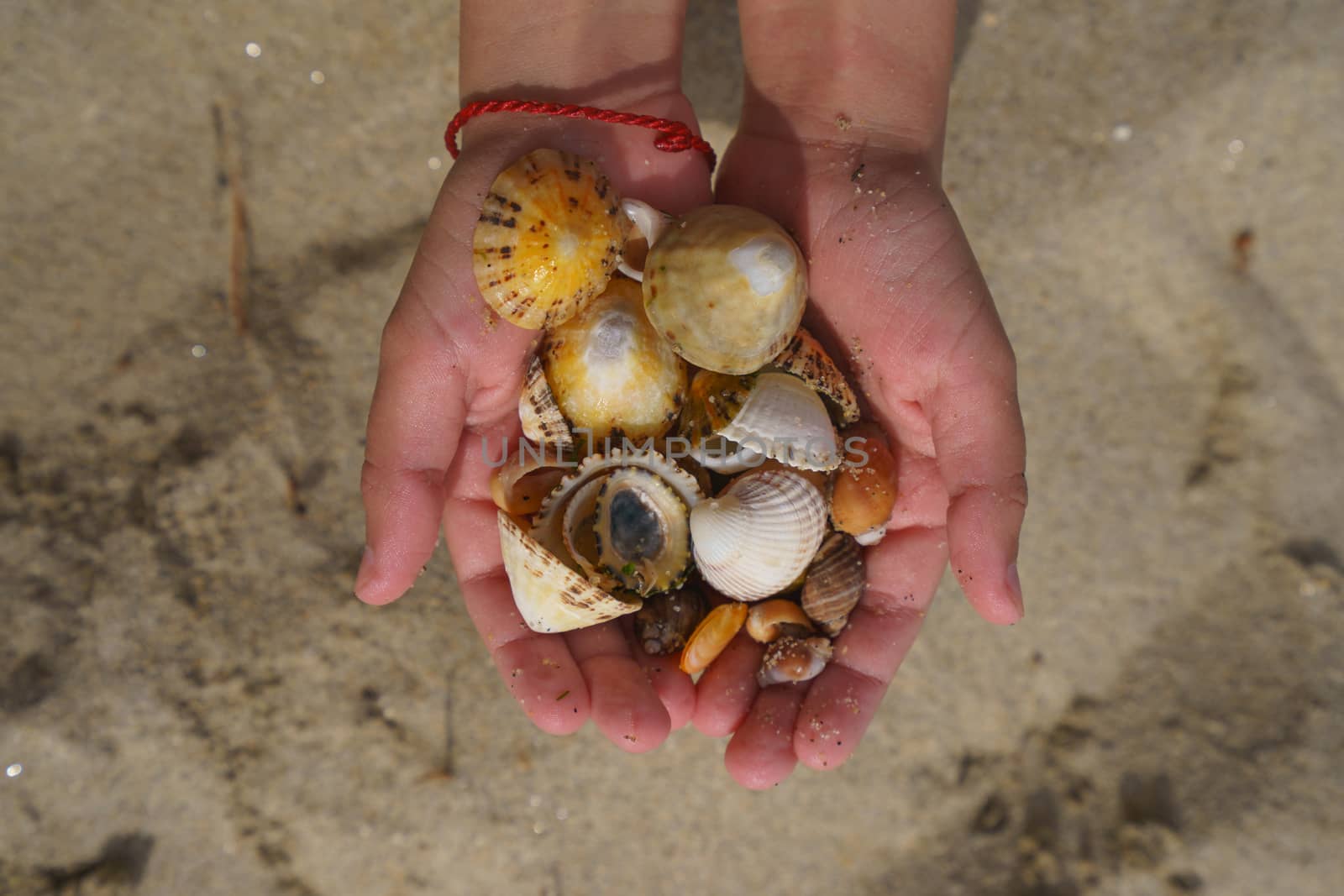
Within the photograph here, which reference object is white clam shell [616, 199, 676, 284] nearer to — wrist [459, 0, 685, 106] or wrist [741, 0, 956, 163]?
wrist [459, 0, 685, 106]

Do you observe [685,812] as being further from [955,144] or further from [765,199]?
[955,144]

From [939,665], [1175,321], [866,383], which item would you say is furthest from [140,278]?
[1175,321]

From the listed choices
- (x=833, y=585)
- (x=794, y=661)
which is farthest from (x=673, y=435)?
(x=794, y=661)

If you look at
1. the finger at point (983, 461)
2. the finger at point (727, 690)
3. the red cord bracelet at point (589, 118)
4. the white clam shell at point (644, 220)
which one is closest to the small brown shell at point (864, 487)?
the finger at point (983, 461)

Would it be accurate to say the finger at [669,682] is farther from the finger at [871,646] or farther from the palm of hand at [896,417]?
the finger at [871,646]

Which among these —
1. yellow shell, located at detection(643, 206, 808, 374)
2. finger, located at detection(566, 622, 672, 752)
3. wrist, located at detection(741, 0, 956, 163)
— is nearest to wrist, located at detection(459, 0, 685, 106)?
wrist, located at detection(741, 0, 956, 163)

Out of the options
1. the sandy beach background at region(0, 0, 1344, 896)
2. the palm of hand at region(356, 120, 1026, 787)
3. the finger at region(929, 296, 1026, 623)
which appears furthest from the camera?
the sandy beach background at region(0, 0, 1344, 896)

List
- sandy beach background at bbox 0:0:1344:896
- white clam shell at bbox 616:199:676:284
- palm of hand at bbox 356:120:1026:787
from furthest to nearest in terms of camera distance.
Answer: sandy beach background at bbox 0:0:1344:896
white clam shell at bbox 616:199:676:284
palm of hand at bbox 356:120:1026:787

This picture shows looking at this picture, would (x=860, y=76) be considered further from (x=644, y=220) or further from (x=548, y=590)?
(x=548, y=590)
